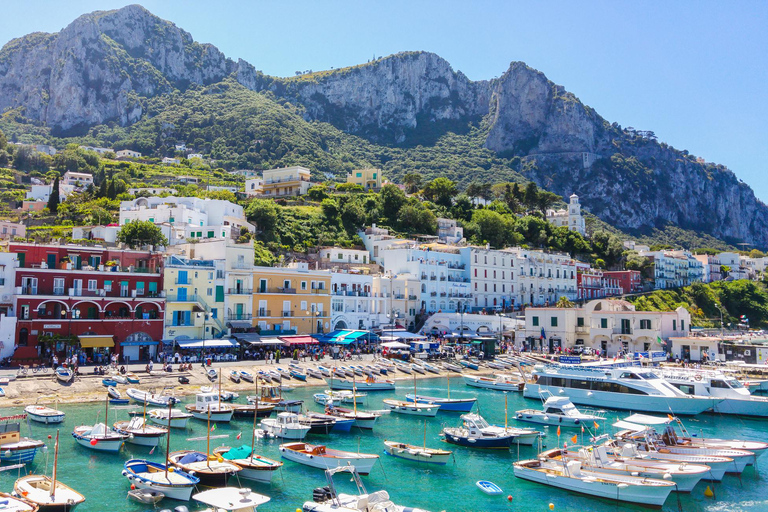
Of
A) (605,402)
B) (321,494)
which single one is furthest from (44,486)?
(605,402)

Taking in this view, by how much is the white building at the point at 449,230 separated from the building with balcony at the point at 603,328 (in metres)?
31.9

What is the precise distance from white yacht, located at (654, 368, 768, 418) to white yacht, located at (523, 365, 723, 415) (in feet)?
3.90

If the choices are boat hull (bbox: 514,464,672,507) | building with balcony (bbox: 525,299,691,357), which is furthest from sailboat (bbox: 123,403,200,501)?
building with balcony (bbox: 525,299,691,357)

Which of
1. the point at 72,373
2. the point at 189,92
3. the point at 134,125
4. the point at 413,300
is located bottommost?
the point at 72,373

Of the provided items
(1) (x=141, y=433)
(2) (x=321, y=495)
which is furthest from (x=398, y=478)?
(1) (x=141, y=433)

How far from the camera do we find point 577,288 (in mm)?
100000

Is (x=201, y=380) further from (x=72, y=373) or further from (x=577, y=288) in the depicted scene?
(x=577, y=288)

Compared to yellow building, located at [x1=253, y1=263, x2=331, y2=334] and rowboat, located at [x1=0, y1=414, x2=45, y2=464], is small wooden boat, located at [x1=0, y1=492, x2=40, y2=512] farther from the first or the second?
yellow building, located at [x1=253, y1=263, x2=331, y2=334]

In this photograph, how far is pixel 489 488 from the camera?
81.0 feet

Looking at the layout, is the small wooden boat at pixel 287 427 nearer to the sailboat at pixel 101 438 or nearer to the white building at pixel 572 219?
the sailboat at pixel 101 438

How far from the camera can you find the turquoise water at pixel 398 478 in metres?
23.3

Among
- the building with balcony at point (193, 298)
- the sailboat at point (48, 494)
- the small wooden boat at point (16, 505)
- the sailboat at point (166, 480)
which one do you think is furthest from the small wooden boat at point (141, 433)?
the building with balcony at point (193, 298)

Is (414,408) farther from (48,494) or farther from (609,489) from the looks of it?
(48,494)

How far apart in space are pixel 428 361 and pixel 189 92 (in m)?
164
